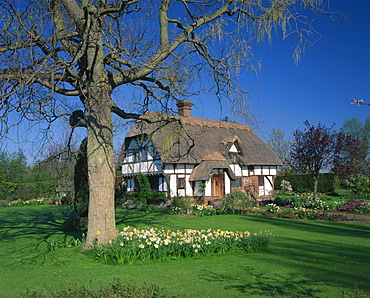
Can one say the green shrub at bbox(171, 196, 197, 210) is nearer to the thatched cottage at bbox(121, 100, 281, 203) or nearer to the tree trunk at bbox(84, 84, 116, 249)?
the thatched cottage at bbox(121, 100, 281, 203)

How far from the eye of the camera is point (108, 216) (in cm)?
861

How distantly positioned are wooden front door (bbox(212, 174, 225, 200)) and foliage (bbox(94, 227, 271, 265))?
17.4 m

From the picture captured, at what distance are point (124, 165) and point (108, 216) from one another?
70.6ft

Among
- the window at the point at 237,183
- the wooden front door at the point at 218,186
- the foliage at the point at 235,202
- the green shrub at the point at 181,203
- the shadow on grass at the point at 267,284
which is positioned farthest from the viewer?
the window at the point at 237,183

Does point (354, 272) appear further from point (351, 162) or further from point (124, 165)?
point (124, 165)

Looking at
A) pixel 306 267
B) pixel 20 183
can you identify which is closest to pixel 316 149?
pixel 306 267

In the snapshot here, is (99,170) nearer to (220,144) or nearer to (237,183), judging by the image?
(220,144)

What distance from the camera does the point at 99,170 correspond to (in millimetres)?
8508

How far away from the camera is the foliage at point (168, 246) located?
7609 millimetres

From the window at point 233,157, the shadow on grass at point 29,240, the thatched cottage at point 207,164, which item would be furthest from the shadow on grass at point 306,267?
the window at point 233,157

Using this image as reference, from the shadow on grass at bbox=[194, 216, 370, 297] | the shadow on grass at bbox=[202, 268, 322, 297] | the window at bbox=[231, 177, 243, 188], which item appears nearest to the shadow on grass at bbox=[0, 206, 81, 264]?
the shadow on grass at bbox=[202, 268, 322, 297]

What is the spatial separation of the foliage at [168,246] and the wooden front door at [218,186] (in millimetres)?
17427

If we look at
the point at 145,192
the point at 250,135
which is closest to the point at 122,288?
the point at 145,192

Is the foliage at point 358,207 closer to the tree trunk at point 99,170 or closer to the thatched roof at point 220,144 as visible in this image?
the thatched roof at point 220,144
